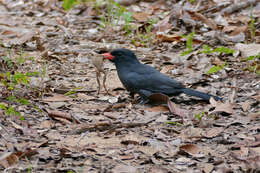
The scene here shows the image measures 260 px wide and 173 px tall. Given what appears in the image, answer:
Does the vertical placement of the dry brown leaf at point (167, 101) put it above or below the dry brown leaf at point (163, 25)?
below

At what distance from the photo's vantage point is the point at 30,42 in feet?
24.1

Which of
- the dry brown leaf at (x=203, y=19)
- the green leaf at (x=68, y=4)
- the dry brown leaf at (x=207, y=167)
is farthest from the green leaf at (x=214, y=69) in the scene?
the green leaf at (x=68, y=4)

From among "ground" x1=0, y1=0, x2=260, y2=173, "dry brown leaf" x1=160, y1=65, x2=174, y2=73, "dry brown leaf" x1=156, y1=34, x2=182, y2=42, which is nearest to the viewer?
"ground" x1=0, y1=0, x2=260, y2=173

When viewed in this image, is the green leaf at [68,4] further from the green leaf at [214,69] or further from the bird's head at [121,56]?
the green leaf at [214,69]

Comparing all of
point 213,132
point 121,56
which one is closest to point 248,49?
point 121,56

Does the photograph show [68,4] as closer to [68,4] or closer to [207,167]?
[68,4]

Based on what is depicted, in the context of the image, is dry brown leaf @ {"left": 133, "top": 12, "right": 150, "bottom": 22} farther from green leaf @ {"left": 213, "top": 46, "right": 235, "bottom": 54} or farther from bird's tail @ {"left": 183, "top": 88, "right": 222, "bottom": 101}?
bird's tail @ {"left": 183, "top": 88, "right": 222, "bottom": 101}

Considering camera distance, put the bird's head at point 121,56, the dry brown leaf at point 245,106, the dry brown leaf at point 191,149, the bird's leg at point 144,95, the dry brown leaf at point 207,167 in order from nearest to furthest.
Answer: the dry brown leaf at point 207,167 → the dry brown leaf at point 191,149 → the dry brown leaf at point 245,106 → the bird's leg at point 144,95 → the bird's head at point 121,56

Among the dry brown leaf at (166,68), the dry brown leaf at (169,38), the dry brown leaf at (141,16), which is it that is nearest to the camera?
the dry brown leaf at (166,68)

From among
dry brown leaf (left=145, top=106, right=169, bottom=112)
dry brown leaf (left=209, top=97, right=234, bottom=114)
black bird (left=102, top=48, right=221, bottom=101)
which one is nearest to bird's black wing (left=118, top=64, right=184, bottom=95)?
black bird (left=102, top=48, right=221, bottom=101)

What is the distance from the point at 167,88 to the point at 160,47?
2276 mm

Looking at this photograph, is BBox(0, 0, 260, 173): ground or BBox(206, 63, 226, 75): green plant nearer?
BBox(0, 0, 260, 173): ground

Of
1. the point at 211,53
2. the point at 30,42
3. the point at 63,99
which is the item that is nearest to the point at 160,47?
the point at 211,53

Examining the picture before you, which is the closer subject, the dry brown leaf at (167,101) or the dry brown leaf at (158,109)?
the dry brown leaf at (167,101)
